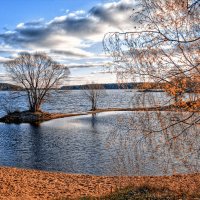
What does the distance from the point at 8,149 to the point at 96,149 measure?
765 cm

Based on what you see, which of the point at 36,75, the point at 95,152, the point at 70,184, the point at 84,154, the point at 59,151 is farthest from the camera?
the point at 36,75

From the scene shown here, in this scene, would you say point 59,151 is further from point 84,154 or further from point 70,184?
point 70,184

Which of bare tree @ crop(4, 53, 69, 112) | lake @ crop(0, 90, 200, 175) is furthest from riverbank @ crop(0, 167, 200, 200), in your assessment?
bare tree @ crop(4, 53, 69, 112)

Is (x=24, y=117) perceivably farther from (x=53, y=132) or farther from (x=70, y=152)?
(x=70, y=152)

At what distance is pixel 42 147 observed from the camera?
28.2m

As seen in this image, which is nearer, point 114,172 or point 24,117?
point 114,172

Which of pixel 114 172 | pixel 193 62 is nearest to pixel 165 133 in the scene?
pixel 193 62

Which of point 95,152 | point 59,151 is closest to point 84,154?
point 95,152

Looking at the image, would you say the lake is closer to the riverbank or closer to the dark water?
the dark water

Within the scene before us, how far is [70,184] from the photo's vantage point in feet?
50.6

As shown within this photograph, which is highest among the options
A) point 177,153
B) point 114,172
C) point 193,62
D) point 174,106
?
point 193,62

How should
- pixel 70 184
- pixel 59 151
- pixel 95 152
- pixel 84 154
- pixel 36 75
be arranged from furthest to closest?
1. pixel 36 75
2. pixel 59 151
3. pixel 95 152
4. pixel 84 154
5. pixel 70 184

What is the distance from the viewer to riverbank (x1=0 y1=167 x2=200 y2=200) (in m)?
12.9

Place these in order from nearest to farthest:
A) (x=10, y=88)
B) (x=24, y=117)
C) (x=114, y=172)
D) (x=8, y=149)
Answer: (x=114, y=172)
(x=8, y=149)
(x=24, y=117)
(x=10, y=88)
